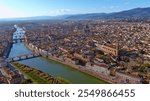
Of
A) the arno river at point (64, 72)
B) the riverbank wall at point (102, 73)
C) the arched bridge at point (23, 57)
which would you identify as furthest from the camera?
the arched bridge at point (23, 57)

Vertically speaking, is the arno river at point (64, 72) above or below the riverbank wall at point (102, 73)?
below

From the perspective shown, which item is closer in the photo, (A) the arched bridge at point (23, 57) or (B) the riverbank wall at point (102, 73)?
(B) the riverbank wall at point (102, 73)

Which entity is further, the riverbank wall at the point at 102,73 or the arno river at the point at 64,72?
the arno river at the point at 64,72

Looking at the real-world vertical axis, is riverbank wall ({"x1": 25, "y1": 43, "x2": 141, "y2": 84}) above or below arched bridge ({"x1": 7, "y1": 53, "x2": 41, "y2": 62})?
above

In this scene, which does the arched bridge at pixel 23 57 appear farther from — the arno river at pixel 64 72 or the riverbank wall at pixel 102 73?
the riverbank wall at pixel 102 73

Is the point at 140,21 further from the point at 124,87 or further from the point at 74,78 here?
the point at 124,87

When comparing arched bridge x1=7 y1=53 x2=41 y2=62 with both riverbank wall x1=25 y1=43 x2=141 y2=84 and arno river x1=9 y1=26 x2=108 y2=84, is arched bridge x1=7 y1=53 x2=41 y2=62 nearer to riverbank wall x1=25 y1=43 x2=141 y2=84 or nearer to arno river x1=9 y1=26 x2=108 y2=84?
arno river x1=9 y1=26 x2=108 y2=84

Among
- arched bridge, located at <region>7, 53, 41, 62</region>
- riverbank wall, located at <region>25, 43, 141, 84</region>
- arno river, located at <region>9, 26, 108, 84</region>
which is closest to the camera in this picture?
riverbank wall, located at <region>25, 43, 141, 84</region>

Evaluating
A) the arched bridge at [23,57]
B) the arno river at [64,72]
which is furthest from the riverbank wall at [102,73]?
the arched bridge at [23,57]

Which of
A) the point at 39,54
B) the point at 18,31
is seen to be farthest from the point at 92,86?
the point at 18,31

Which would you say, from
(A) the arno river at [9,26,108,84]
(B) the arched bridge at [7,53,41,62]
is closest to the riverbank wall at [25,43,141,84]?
(A) the arno river at [9,26,108,84]

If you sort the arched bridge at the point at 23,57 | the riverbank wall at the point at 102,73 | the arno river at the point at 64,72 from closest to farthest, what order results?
the riverbank wall at the point at 102,73, the arno river at the point at 64,72, the arched bridge at the point at 23,57
